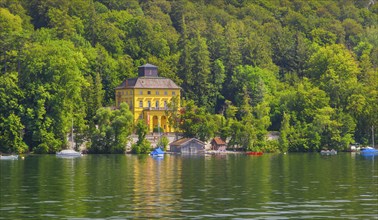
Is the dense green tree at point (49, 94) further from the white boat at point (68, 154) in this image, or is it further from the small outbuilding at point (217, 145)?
the small outbuilding at point (217, 145)

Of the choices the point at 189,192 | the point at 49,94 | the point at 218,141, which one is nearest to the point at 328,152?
the point at 218,141

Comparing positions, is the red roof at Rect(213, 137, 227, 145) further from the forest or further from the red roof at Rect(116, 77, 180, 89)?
the red roof at Rect(116, 77, 180, 89)

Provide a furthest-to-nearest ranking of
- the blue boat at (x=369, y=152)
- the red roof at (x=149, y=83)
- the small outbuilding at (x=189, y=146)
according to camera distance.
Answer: the red roof at (x=149, y=83) → the small outbuilding at (x=189, y=146) → the blue boat at (x=369, y=152)

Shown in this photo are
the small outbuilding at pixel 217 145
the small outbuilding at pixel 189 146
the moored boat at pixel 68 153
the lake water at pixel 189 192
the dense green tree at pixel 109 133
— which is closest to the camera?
the lake water at pixel 189 192

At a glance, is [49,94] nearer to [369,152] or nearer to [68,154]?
[68,154]

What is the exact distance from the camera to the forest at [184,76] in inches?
5418

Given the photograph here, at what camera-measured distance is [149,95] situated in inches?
6186

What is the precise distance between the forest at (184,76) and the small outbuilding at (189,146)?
3.28 m

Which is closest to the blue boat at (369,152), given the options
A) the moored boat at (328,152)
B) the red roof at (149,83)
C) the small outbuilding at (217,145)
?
the moored boat at (328,152)

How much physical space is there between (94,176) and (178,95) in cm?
7458

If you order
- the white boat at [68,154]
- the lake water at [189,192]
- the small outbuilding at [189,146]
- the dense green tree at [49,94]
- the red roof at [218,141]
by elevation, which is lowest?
the lake water at [189,192]

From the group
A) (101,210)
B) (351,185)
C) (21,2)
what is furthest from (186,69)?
(101,210)

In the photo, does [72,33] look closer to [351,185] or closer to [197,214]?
[351,185]

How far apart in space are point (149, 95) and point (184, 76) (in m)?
11.4
